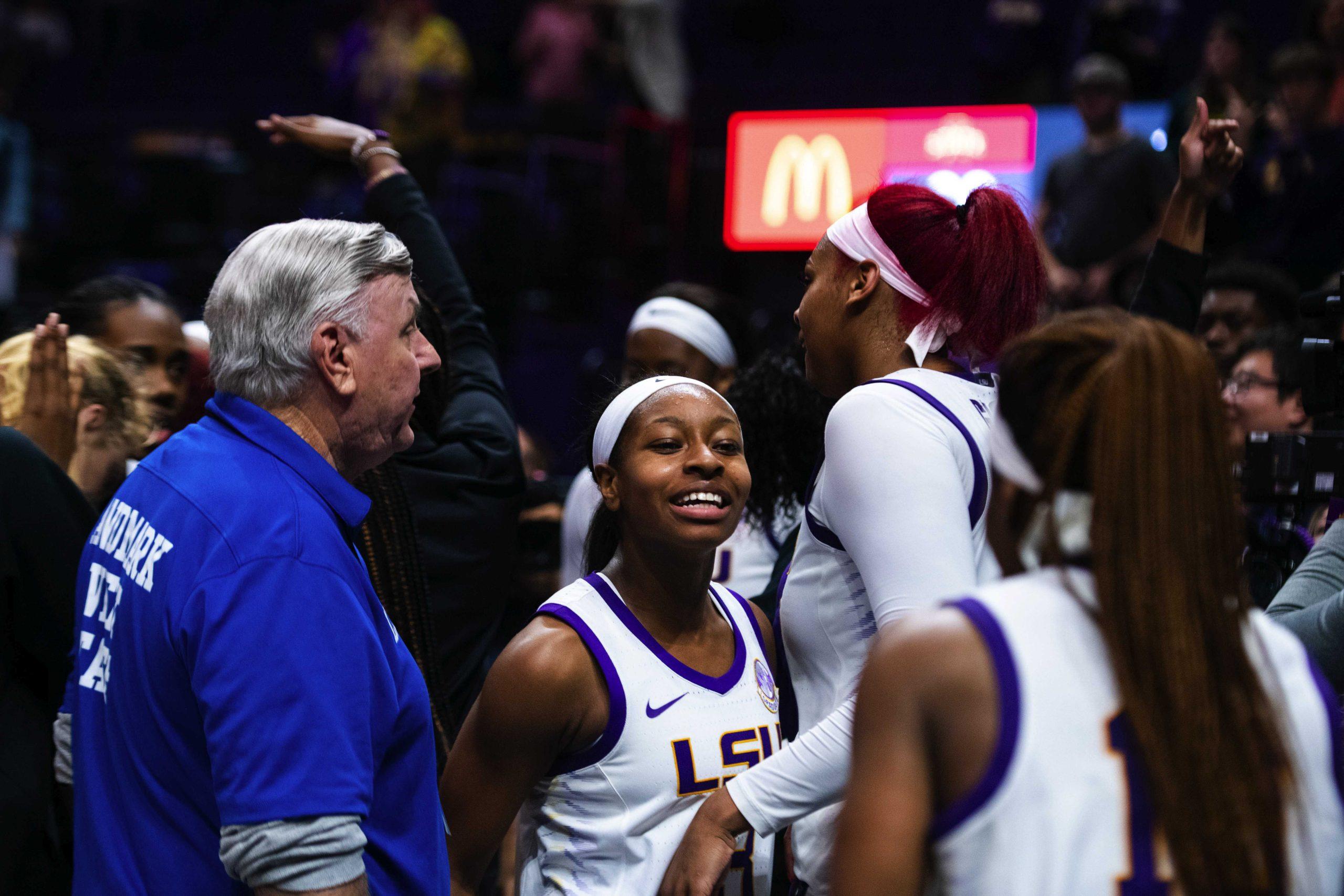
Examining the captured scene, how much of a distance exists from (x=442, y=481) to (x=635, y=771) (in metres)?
0.83

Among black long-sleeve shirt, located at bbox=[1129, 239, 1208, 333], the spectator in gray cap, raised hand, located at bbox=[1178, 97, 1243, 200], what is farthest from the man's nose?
the spectator in gray cap

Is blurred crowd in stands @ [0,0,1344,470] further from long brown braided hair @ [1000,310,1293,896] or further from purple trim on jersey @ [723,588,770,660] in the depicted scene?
long brown braided hair @ [1000,310,1293,896]

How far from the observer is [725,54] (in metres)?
10.7

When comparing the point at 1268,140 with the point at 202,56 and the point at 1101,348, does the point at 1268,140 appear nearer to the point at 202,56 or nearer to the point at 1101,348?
the point at 1101,348

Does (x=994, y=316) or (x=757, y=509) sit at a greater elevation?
(x=994, y=316)

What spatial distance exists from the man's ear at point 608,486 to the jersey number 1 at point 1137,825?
1259mm

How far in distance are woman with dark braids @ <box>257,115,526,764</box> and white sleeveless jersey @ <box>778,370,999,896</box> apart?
0.72 meters

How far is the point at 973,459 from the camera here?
1.91m

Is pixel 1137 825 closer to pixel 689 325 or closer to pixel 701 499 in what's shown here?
pixel 701 499

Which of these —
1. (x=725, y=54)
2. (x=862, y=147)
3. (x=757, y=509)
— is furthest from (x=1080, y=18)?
(x=757, y=509)

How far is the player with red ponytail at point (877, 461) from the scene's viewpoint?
1827 millimetres

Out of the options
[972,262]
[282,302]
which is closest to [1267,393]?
[972,262]

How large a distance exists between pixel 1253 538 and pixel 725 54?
878cm

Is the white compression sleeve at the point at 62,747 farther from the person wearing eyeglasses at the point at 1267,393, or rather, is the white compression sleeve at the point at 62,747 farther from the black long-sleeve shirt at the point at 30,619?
the person wearing eyeglasses at the point at 1267,393
